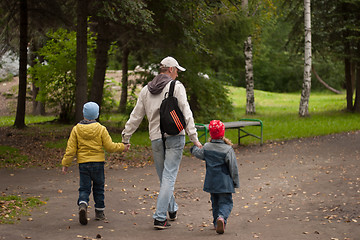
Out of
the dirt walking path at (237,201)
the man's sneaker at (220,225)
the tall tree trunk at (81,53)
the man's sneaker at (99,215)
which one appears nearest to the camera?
the man's sneaker at (220,225)

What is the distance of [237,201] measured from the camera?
868 centimetres

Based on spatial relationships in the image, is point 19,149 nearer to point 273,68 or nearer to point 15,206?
point 15,206

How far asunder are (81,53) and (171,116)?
30.0ft

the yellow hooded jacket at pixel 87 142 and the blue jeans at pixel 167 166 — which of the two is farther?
the yellow hooded jacket at pixel 87 142

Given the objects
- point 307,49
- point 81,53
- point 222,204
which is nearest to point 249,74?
point 307,49

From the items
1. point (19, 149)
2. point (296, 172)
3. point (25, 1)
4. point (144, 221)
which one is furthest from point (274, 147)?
point (25, 1)

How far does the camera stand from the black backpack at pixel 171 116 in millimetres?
6281

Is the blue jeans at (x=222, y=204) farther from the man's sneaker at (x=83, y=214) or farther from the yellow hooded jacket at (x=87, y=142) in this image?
the man's sneaker at (x=83, y=214)

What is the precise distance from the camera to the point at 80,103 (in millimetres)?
14945

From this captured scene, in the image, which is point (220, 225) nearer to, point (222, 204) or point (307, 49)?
point (222, 204)

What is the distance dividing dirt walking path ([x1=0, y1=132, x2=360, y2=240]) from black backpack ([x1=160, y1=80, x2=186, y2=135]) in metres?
1.24

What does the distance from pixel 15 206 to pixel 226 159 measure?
310 centimetres

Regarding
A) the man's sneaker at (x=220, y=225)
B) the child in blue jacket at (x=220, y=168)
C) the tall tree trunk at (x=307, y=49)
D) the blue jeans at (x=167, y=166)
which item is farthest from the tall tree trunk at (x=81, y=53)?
the tall tree trunk at (x=307, y=49)

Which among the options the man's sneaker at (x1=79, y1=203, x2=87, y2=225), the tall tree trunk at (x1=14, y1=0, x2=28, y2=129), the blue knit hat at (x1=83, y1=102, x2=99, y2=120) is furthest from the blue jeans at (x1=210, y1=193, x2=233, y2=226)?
the tall tree trunk at (x1=14, y1=0, x2=28, y2=129)
